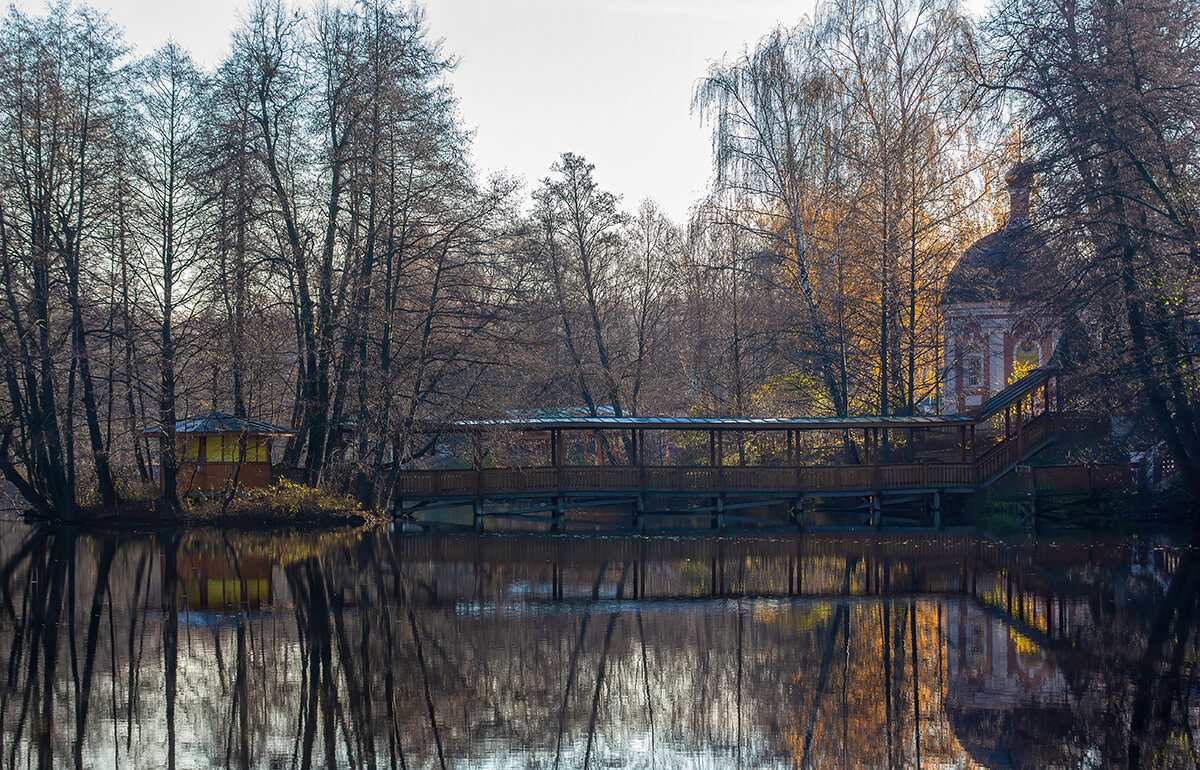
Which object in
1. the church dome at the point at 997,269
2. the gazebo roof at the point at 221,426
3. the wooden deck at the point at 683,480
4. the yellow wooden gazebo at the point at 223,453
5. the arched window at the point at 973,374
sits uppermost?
the church dome at the point at 997,269

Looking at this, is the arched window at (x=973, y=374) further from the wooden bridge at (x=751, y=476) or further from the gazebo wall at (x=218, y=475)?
the gazebo wall at (x=218, y=475)

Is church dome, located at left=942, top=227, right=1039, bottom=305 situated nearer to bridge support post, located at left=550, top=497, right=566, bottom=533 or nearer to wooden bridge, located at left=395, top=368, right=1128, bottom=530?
wooden bridge, located at left=395, top=368, right=1128, bottom=530

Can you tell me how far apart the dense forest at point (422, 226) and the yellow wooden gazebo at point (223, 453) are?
0.97 metres

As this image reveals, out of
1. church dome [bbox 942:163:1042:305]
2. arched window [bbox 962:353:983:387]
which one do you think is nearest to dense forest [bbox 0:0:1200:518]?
church dome [bbox 942:163:1042:305]

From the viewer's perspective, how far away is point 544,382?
122ft

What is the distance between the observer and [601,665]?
36.3ft

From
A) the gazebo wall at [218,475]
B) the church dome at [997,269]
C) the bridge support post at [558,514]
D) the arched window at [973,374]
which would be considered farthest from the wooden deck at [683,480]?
the arched window at [973,374]

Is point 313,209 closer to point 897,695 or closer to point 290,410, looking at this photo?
point 290,410

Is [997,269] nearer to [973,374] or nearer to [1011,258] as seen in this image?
[1011,258]

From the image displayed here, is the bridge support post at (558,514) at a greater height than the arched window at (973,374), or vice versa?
the arched window at (973,374)

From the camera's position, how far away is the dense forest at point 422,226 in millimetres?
23719

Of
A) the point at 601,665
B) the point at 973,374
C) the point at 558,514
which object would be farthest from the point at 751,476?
the point at 601,665

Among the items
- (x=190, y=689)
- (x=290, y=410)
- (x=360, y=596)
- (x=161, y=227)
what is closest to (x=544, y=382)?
(x=290, y=410)

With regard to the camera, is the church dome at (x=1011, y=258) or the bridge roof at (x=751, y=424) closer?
the church dome at (x=1011, y=258)
